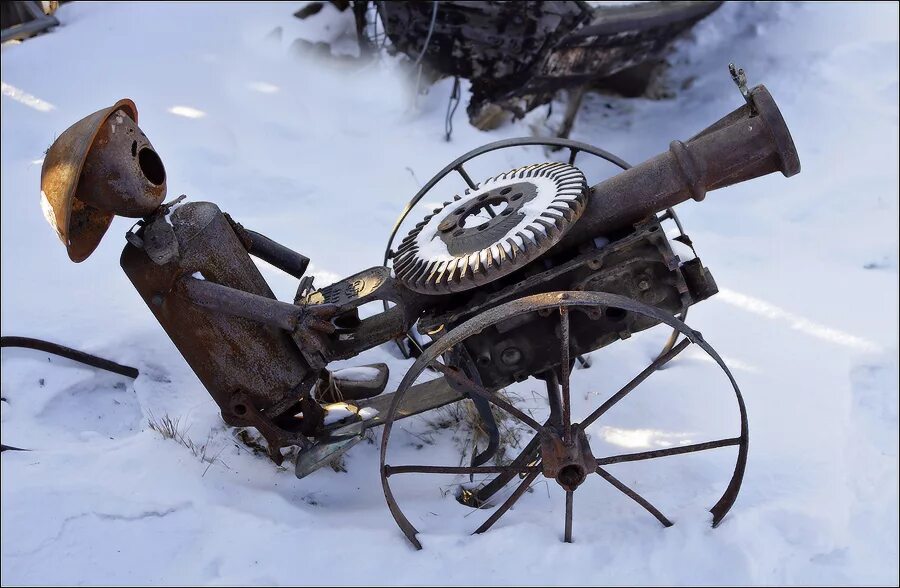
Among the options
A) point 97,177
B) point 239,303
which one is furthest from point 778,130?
point 97,177

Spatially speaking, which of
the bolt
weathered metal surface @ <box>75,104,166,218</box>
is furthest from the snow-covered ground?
weathered metal surface @ <box>75,104,166,218</box>

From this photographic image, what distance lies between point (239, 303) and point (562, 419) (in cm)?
110

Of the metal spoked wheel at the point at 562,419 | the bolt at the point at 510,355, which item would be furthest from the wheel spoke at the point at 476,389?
the bolt at the point at 510,355

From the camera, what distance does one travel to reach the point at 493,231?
2.29 m

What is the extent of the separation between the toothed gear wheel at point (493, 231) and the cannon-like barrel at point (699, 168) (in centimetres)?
10

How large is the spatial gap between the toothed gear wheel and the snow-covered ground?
2.87 feet

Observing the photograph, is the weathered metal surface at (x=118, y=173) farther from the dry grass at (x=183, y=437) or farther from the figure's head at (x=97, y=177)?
the dry grass at (x=183, y=437)

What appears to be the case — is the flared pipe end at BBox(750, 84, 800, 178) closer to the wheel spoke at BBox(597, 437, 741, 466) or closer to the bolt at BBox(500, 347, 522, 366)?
the wheel spoke at BBox(597, 437, 741, 466)

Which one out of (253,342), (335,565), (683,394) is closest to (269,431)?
(253,342)

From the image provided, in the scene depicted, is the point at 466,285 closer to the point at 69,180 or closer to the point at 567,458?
the point at 567,458

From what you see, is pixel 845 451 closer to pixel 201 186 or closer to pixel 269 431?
pixel 269 431

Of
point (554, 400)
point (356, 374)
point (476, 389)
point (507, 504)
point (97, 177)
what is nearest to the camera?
point (97, 177)

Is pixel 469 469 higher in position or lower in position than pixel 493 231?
lower

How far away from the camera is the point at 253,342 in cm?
258
